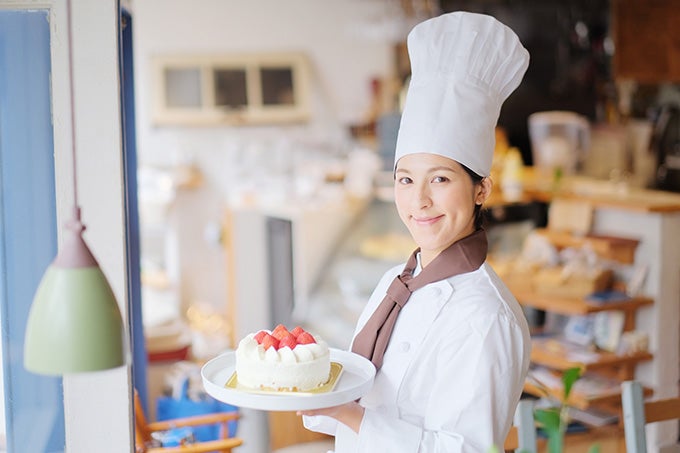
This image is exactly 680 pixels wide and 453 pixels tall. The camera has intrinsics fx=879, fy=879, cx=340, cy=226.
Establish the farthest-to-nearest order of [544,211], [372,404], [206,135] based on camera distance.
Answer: [206,135] < [544,211] < [372,404]

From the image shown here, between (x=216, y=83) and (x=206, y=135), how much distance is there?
46 centimetres

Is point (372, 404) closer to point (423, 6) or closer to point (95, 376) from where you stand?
point (95, 376)

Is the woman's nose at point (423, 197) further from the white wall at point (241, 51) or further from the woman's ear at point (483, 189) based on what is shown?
the white wall at point (241, 51)

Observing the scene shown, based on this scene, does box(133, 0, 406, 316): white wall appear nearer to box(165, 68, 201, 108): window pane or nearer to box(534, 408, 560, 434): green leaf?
box(165, 68, 201, 108): window pane

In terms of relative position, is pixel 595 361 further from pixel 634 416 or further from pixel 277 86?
pixel 277 86

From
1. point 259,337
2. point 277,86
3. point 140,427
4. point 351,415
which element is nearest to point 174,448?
point 140,427

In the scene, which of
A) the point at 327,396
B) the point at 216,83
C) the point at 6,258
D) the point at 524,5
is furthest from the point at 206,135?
the point at 327,396

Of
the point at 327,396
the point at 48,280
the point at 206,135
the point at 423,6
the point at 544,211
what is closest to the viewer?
the point at 48,280

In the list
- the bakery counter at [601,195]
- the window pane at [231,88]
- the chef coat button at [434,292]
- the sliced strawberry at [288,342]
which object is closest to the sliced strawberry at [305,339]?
the sliced strawberry at [288,342]

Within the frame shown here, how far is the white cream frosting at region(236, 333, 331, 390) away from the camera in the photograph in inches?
83.3

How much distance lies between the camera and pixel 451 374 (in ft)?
6.88

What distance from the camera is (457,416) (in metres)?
2.06

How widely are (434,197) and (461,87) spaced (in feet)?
0.96

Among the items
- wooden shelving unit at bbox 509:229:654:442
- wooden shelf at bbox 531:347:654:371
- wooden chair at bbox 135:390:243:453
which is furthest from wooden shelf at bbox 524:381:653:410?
wooden chair at bbox 135:390:243:453
